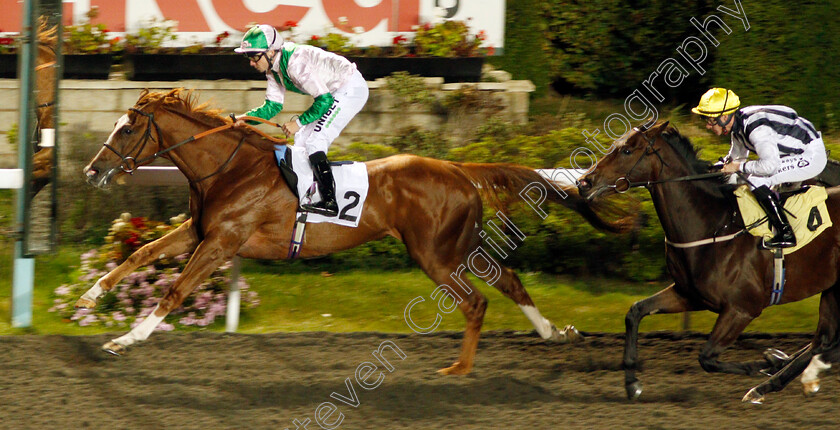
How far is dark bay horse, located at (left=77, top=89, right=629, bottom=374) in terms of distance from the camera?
475cm

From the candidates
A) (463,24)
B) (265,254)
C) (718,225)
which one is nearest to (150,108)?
(265,254)

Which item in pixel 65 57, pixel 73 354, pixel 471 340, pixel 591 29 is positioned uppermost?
pixel 591 29

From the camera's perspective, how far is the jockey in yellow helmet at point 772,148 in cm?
438

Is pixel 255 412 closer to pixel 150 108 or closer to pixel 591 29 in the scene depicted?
pixel 150 108

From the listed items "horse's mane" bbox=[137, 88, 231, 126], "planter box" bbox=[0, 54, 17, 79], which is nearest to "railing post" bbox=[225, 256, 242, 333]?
"horse's mane" bbox=[137, 88, 231, 126]

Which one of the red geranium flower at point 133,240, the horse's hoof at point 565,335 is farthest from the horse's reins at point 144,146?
the horse's hoof at point 565,335

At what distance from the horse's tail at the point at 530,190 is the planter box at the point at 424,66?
3.04 metres

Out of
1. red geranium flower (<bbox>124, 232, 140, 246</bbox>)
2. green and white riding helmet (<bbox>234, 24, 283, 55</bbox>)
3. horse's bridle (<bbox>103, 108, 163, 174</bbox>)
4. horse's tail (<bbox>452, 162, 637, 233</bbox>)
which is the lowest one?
red geranium flower (<bbox>124, 232, 140, 246</bbox>)

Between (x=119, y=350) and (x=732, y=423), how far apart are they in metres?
2.96

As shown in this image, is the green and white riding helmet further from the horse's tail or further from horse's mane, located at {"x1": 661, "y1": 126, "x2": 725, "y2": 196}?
horse's mane, located at {"x1": 661, "y1": 126, "x2": 725, "y2": 196}

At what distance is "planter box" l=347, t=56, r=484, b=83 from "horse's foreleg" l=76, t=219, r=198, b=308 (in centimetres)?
369

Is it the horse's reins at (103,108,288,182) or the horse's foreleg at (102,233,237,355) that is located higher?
the horse's reins at (103,108,288,182)

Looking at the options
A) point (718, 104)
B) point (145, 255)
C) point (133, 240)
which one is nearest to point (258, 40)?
point (145, 255)

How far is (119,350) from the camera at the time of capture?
14.7 feet
